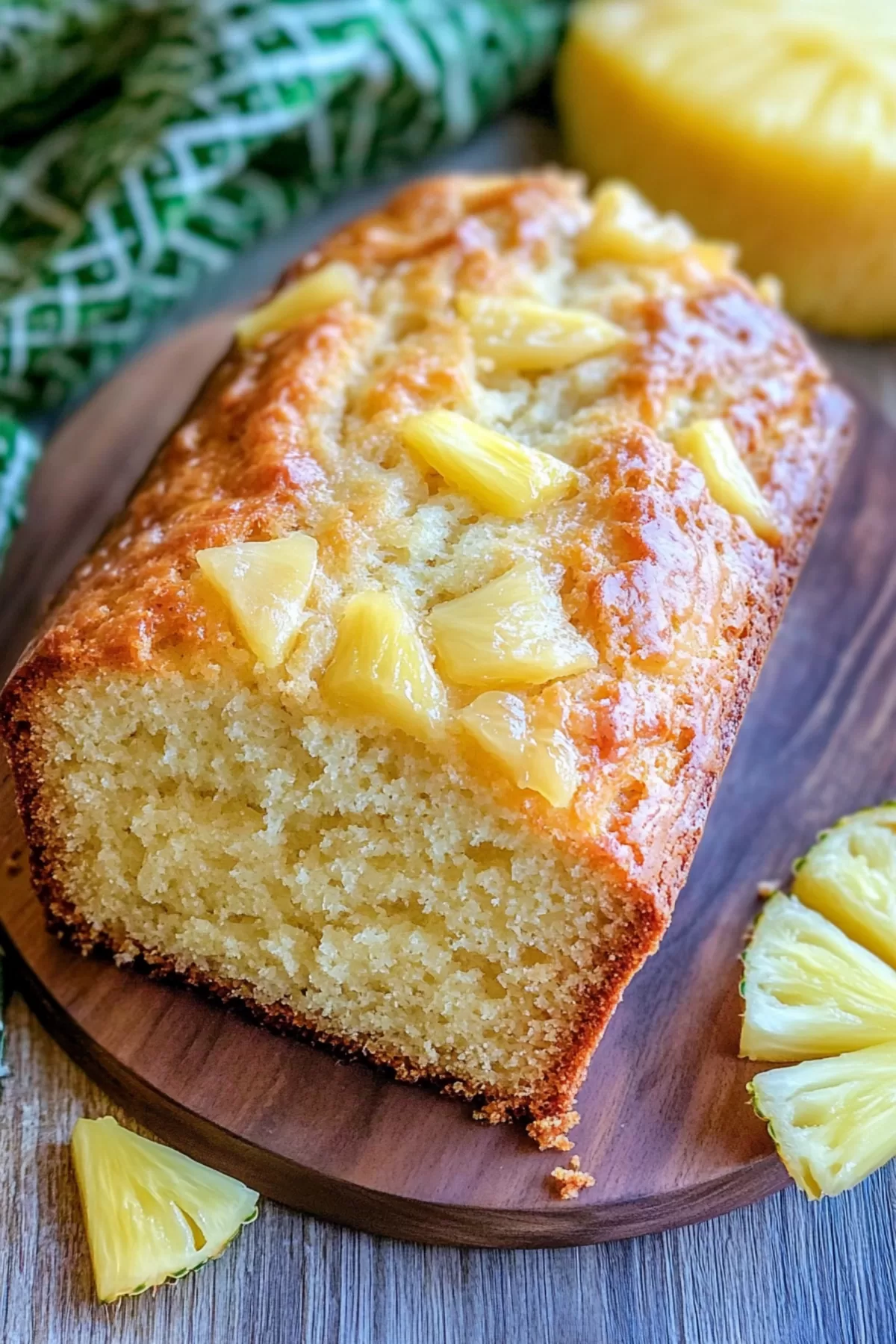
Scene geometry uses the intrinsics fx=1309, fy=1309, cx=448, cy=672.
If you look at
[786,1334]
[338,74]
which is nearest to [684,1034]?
[786,1334]

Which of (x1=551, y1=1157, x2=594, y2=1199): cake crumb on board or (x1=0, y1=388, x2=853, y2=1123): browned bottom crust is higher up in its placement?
(x1=0, y1=388, x2=853, y2=1123): browned bottom crust

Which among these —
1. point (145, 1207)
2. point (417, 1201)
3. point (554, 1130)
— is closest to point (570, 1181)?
point (554, 1130)

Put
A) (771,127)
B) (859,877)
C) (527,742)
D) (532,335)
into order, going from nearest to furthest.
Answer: (527,742) < (859,877) < (532,335) < (771,127)

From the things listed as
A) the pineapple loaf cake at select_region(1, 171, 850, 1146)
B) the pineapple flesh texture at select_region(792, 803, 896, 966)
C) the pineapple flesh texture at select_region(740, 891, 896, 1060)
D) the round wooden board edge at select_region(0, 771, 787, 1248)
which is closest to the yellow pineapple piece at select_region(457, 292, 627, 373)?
the pineapple loaf cake at select_region(1, 171, 850, 1146)

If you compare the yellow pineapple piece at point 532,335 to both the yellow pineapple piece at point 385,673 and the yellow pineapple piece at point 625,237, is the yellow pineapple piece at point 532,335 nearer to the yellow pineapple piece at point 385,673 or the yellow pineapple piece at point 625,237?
the yellow pineapple piece at point 625,237

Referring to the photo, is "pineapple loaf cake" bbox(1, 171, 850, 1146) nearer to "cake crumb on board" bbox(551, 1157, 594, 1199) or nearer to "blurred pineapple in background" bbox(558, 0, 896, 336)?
"cake crumb on board" bbox(551, 1157, 594, 1199)

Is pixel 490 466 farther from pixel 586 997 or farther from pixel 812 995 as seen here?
pixel 812 995

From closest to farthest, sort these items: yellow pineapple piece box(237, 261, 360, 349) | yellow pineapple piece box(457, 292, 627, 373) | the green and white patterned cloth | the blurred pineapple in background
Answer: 1. yellow pineapple piece box(457, 292, 627, 373)
2. yellow pineapple piece box(237, 261, 360, 349)
3. the green and white patterned cloth
4. the blurred pineapple in background
